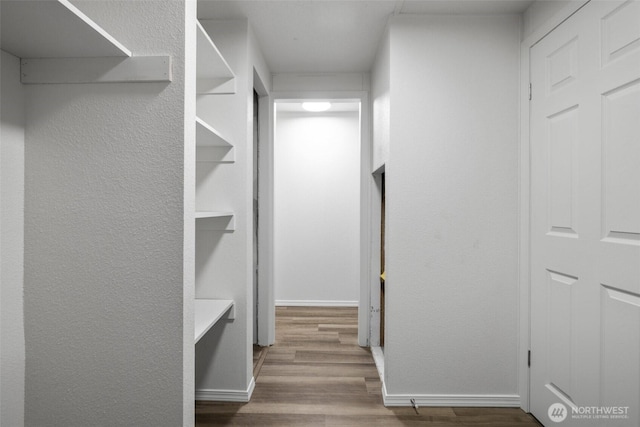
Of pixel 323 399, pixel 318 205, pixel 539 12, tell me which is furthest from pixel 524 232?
pixel 318 205

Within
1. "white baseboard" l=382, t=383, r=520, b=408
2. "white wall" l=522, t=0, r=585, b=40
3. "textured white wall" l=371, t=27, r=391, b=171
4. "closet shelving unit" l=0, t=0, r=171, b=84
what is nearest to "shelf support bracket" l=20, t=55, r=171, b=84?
"closet shelving unit" l=0, t=0, r=171, b=84

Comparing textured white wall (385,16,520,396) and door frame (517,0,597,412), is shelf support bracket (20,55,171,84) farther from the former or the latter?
door frame (517,0,597,412)

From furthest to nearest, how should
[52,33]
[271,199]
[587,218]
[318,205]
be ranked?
1. [318,205]
2. [271,199]
3. [587,218]
4. [52,33]

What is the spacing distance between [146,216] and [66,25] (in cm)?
58

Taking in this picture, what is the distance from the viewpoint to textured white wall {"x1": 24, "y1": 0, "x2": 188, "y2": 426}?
120 cm

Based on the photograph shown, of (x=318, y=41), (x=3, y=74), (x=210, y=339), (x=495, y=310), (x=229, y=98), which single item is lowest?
(x=210, y=339)

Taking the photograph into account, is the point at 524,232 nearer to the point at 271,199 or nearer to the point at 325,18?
the point at 325,18

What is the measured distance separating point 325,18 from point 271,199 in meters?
1.47

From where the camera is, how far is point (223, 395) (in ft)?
7.25

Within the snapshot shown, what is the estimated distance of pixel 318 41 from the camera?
2.50 m

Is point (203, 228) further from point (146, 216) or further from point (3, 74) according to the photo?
point (3, 74)

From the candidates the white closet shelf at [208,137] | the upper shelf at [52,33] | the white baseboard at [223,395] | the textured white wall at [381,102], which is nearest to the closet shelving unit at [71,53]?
the upper shelf at [52,33]

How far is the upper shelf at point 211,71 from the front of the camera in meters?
1.69

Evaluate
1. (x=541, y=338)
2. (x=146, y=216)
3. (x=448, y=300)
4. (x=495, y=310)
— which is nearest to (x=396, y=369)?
(x=448, y=300)
